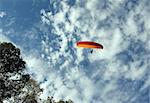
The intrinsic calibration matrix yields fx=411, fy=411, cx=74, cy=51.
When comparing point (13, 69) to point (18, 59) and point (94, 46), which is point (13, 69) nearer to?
point (18, 59)

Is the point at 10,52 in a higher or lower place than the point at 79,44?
lower

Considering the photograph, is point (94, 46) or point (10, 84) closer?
point (10, 84)

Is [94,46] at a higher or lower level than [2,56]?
higher

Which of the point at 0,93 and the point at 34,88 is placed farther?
the point at 34,88

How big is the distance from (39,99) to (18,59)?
A: 476 centimetres

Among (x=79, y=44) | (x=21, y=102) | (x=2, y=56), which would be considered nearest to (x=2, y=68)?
(x=2, y=56)

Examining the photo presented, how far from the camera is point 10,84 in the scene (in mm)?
39500

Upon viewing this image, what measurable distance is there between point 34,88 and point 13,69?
304 cm

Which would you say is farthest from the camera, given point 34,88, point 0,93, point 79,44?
point 79,44

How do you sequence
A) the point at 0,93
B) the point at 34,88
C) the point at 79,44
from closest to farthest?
the point at 0,93 < the point at 34,88 < the point at 79,44

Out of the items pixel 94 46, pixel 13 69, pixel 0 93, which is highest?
pixel 94 46

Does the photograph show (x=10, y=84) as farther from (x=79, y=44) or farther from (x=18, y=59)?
(x=79, y=44)

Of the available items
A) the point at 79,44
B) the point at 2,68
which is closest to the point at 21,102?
the point at 2,68

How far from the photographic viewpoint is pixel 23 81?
4059 centimetres
